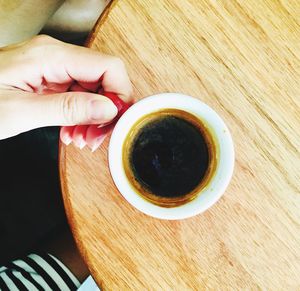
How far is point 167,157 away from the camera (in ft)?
3.01

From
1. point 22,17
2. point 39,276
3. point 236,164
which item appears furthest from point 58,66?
point 39,276

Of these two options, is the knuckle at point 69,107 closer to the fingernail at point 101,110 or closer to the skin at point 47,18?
the fingernail at point 101,110

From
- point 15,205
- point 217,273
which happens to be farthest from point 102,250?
point 15,205

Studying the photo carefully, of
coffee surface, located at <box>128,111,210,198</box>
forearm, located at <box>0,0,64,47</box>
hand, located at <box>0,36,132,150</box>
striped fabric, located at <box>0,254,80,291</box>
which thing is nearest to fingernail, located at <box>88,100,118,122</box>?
hand, located at <box>0,36,132,150</box>

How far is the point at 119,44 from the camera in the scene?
2.89 ft

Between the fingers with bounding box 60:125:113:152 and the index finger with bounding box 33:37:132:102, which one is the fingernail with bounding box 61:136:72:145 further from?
the index finger with bounding box 33:37:132:102

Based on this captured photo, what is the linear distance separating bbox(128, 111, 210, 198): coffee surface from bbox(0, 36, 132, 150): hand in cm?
10

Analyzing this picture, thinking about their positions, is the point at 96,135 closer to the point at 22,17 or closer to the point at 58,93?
the point at 58,93

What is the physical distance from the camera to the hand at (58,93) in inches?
31.2

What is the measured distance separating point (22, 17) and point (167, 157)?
0.51 m

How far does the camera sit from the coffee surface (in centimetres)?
90

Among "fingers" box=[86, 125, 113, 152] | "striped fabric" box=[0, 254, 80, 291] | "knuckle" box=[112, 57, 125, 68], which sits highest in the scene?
"knuckle" box=[112, 57, 125, 68]

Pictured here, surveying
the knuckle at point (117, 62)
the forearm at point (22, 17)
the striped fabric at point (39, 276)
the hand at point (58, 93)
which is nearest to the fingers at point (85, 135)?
the hand at point (58, 93)

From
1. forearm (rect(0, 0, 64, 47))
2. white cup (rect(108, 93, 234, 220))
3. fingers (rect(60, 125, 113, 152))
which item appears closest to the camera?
white cup (rect(108, 93, 234, 220))
